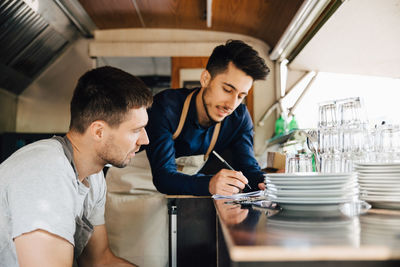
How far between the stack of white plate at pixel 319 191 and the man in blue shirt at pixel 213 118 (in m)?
0.85

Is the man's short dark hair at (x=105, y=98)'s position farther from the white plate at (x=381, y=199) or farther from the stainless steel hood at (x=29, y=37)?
the stainless steel hood at (x=29, y=37)

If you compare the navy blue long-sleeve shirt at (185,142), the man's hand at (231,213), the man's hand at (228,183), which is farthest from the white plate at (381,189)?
the navy blue long-sleeve shirt at (185,142)

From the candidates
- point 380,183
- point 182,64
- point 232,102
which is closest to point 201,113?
point 232,102

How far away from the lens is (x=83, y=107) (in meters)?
1.17

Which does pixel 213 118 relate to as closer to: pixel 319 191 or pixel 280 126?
pixel 319 191

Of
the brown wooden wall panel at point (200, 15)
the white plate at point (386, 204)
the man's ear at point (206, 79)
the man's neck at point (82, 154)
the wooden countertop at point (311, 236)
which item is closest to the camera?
the wooden countertop at point (311, 236)

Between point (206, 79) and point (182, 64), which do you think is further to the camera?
point (182, 64)

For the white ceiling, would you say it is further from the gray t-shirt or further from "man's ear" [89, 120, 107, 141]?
the gray t-shirt

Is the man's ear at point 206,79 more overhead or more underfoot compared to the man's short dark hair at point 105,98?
more overhead

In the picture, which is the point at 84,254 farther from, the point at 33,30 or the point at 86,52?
the point at 86,52

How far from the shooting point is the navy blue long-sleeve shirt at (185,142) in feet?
4.70

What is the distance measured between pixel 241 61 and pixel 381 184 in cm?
112

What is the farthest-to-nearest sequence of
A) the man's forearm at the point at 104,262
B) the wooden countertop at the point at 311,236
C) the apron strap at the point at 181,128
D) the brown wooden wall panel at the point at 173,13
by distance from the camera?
the brown wooden wall panel at the point at 173,13
the apron strap at the point at 181,128
the man's forearm at the point at 104,262
the wooden countertop at the point at 311,236

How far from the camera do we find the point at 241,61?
179 cm
